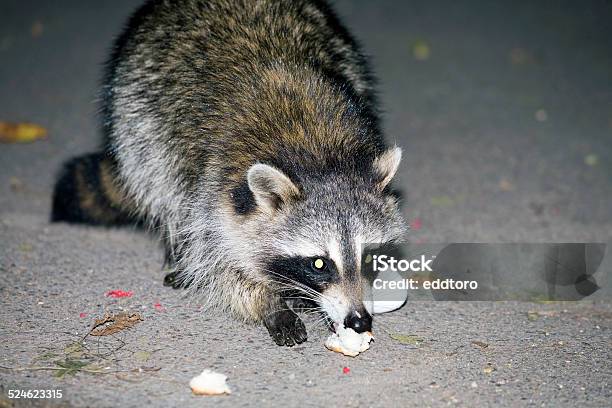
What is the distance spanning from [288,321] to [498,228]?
7.24ft

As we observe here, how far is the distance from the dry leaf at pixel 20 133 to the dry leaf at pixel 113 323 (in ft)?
10.7

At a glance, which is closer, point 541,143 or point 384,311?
point 384,311

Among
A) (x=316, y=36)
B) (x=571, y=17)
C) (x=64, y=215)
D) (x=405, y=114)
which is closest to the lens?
(x=316, y=36)

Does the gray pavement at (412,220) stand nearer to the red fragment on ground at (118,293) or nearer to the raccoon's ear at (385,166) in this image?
the red fragment on ground at (118,293)

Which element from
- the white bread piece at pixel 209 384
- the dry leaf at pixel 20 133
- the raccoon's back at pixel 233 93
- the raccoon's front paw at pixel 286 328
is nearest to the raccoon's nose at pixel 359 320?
the raccoon's front paw at pixel 286 328

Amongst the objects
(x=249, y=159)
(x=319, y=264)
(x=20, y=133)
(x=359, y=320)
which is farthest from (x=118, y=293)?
(x=20, y=133)

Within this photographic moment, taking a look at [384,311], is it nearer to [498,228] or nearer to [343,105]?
[343,105]

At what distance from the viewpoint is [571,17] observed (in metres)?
10.8

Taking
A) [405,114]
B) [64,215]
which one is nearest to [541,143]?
[405,114]

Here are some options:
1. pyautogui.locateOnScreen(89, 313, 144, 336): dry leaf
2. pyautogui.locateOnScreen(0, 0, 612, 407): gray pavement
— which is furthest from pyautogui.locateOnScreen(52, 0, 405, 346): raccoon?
pyautogui.locateOnScreen(89, 313, 144, 336): dry leaf

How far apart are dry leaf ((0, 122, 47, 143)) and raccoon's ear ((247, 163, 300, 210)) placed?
12.6ft

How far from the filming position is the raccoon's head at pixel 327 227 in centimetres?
418

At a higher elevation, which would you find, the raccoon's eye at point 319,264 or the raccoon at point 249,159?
the raccoon at point 249,159

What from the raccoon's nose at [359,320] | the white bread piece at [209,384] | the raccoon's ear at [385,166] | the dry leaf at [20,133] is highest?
the dry leaf at [20,133]
